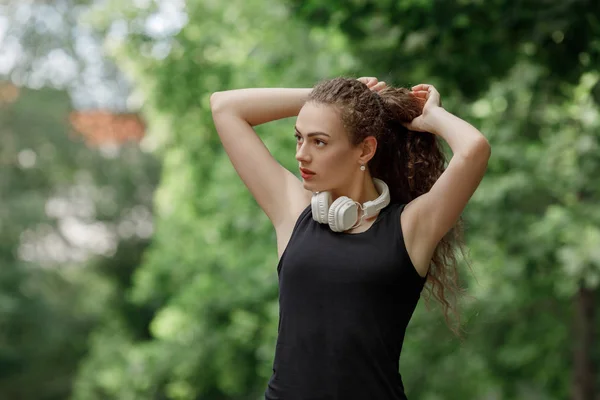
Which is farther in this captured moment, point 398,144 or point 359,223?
point 398,144

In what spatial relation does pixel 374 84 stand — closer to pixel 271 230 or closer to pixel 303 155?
pixel 303 155

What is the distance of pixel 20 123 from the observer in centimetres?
2631

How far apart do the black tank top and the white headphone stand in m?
0.04

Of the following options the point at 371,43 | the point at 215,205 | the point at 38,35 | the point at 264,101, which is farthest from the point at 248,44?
the point at 38,35

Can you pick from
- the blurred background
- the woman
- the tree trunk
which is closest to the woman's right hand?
the woman

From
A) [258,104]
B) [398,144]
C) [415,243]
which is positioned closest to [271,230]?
[258,104]

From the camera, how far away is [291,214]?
277 cm

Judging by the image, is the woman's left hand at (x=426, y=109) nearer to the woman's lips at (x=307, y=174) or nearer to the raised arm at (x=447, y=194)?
the raised arm at (x=447, y=194)

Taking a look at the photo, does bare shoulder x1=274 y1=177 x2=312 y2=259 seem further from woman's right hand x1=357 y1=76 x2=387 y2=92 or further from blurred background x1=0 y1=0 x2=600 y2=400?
blurred background x1=0 y1=0 x2=600 y2=400

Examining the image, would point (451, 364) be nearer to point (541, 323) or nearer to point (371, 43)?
point (541, 323)

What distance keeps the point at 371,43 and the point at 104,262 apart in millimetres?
18627

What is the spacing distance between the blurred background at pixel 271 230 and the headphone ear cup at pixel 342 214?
1.28 meters

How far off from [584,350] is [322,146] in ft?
31.7

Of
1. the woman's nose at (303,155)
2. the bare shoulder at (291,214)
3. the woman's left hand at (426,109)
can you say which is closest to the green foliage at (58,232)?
the bare shoulder at (291,214)
